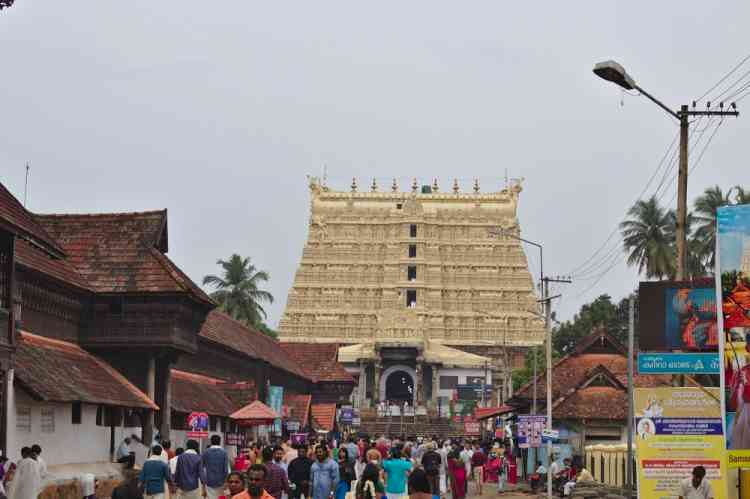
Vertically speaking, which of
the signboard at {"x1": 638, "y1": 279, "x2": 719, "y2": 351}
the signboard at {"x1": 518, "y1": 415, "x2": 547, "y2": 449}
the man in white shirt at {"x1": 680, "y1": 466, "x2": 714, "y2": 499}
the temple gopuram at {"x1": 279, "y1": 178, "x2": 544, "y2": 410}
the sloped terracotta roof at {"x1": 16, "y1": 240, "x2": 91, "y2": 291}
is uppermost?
the temple gopuram at {"x1": 279, "y1": 178, "x2": 544, "y2": 410}

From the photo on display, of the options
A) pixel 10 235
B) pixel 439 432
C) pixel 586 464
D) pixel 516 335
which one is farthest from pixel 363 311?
pixel 10 235

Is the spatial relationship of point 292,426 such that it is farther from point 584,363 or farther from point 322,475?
point 322,475

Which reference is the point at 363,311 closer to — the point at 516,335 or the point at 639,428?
the point at 516,335

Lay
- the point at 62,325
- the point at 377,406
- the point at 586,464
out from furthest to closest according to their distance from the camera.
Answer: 1. the point at 377,406
2. the point at 586,464
3. the point at 62,325

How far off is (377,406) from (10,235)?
82.5m

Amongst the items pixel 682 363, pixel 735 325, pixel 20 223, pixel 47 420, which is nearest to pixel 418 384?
pixel 47 420

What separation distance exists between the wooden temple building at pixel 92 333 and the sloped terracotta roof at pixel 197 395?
0.27 ft

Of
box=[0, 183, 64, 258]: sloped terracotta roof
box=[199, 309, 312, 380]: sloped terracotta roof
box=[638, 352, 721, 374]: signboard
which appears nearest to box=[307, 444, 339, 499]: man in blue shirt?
box=[638, 352, 721, 374]: signboard

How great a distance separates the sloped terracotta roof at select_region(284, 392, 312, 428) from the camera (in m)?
64.5

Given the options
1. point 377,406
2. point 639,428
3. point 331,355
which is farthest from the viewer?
point 377,406

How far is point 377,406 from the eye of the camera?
110 meters

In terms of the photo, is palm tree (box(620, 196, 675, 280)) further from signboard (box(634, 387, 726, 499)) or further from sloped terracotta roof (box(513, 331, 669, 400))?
signboard (box(634, 387, 726, 499))

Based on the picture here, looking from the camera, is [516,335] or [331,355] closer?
[331,355]

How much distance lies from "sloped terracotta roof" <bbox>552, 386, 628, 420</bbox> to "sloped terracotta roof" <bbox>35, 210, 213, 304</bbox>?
14034 mm
